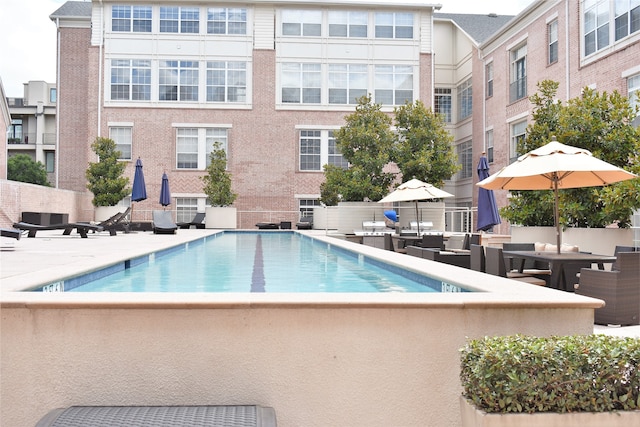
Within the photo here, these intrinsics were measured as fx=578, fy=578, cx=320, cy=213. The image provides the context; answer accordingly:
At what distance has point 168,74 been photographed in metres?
30.4

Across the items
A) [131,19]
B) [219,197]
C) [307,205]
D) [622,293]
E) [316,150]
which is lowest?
[622,293]

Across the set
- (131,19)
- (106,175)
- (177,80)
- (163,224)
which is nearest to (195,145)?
(177,80)

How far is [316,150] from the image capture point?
30.8 metres

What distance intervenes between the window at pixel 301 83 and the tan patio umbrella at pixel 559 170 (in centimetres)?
2276

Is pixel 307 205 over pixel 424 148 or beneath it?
beneath

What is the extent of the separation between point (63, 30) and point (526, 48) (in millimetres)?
24688

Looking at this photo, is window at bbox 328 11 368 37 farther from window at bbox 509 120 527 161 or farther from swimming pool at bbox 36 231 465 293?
swimming pool at bbox 36 231 465 293

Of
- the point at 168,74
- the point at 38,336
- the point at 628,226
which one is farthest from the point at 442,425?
the point at 168,74

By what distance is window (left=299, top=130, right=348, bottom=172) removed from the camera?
1209 inches

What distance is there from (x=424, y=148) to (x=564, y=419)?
665 inches

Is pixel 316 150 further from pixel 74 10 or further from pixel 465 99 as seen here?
pixel 74 10

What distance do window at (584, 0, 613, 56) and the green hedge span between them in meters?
18.9

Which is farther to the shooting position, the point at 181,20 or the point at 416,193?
the point at 181,20

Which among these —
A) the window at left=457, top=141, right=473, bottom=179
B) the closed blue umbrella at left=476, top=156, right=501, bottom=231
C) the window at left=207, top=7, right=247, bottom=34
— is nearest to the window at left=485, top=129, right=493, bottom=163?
the window at left=457, top=141, right=473, bottom=179
